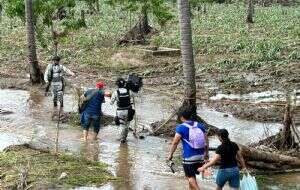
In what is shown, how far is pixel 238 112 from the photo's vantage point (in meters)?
16.2

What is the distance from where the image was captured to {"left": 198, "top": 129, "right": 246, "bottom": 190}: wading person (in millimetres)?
8289

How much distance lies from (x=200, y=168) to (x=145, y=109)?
342 inches

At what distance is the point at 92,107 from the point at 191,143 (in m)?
4.75

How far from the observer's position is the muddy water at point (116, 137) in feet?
34.4

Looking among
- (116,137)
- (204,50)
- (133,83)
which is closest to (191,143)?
(133,83)

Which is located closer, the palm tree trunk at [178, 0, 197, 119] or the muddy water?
the muddy water

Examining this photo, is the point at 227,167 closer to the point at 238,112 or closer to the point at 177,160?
the point at 177,160

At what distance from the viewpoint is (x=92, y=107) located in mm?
13109

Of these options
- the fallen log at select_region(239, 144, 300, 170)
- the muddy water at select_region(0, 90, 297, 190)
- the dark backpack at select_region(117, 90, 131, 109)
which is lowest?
the muddy water at select_region(0, 90, 297, 190)

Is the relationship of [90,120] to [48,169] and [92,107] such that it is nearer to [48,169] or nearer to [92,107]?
[92,107]

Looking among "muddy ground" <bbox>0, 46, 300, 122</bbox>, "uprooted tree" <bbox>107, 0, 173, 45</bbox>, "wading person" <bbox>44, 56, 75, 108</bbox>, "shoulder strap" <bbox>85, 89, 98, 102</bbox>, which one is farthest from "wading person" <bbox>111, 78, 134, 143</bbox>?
"uprooted tree" <bbox>107, 0, 173, 45</bbox>

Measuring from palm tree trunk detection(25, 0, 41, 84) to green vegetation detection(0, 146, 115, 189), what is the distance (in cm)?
929

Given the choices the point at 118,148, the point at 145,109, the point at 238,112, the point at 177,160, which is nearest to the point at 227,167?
the point at 177,160

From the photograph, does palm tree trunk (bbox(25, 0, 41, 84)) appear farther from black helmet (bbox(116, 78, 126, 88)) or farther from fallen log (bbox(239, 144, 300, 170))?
fallen log (bbox(239, 144, 300, 170))
